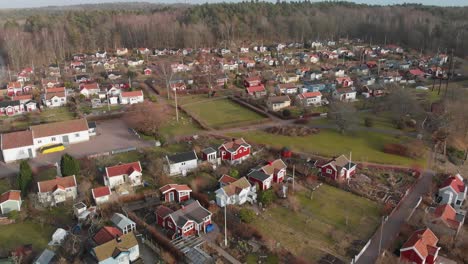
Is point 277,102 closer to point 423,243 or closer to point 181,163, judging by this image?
point 181,163

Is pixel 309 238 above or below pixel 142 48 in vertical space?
below

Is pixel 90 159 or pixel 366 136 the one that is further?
pixel 366 136

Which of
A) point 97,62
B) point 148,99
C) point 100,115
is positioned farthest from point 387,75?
point 97,62

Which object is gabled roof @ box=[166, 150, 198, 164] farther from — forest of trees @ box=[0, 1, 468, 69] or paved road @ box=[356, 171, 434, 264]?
forest of trees @ box=[0, 1, 468, 69]

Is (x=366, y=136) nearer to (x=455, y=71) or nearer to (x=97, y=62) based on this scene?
(x=455, y=71)

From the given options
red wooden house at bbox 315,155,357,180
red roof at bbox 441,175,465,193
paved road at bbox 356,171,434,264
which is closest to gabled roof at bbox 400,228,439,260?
paved road at bbox 356,171,434,264

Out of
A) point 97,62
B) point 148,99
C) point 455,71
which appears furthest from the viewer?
point 97,62

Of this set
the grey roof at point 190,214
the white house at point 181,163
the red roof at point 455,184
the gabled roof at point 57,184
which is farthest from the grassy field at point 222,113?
the red roof at point 455,184
